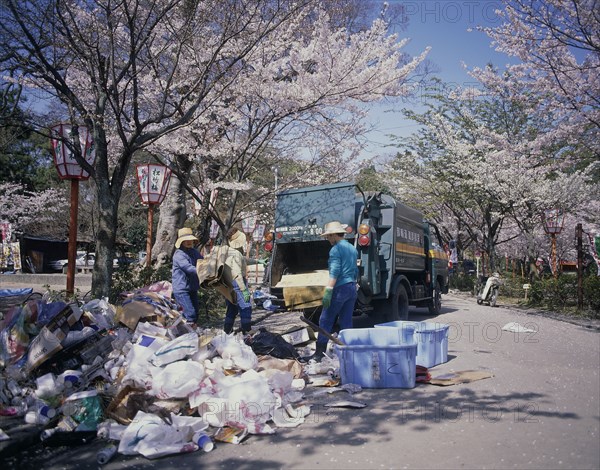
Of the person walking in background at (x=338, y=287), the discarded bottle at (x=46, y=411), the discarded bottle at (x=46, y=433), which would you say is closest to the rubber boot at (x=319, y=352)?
the person walking in background at (x=338, y=287)

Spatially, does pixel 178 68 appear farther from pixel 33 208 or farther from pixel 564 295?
pixel 33 208

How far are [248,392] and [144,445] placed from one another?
973mm

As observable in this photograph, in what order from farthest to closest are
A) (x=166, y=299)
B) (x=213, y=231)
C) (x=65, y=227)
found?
(x=65, y=227) < (x=213, y=231) < (x=166, y=299)

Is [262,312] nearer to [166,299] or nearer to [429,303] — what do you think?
[429,303]

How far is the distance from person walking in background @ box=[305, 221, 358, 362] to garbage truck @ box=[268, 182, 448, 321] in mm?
1619

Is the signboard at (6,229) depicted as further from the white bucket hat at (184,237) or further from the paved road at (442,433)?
the paved road at (442,433)

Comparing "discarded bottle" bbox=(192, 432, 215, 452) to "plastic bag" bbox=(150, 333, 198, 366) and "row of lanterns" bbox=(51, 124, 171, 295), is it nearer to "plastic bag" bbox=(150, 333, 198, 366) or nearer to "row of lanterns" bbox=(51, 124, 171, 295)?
"plastic bag" bbox=(150, 333, 198, 366)

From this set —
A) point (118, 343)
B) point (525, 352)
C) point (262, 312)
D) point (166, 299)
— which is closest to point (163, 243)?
point (262, 312)

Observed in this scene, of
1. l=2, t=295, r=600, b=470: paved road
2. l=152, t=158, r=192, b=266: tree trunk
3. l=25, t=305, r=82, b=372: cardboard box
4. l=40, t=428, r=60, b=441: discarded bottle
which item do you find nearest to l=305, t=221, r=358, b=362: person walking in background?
l=2, t=295, r=600, b=470: paved road

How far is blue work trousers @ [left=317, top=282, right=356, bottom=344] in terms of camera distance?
6672 mm

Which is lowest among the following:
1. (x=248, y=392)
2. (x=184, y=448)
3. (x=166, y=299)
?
(x=184, y=448)

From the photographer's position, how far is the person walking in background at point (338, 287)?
6.56 meters

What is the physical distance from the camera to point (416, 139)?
1019 inches

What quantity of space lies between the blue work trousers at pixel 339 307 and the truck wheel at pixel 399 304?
2.70 metres
